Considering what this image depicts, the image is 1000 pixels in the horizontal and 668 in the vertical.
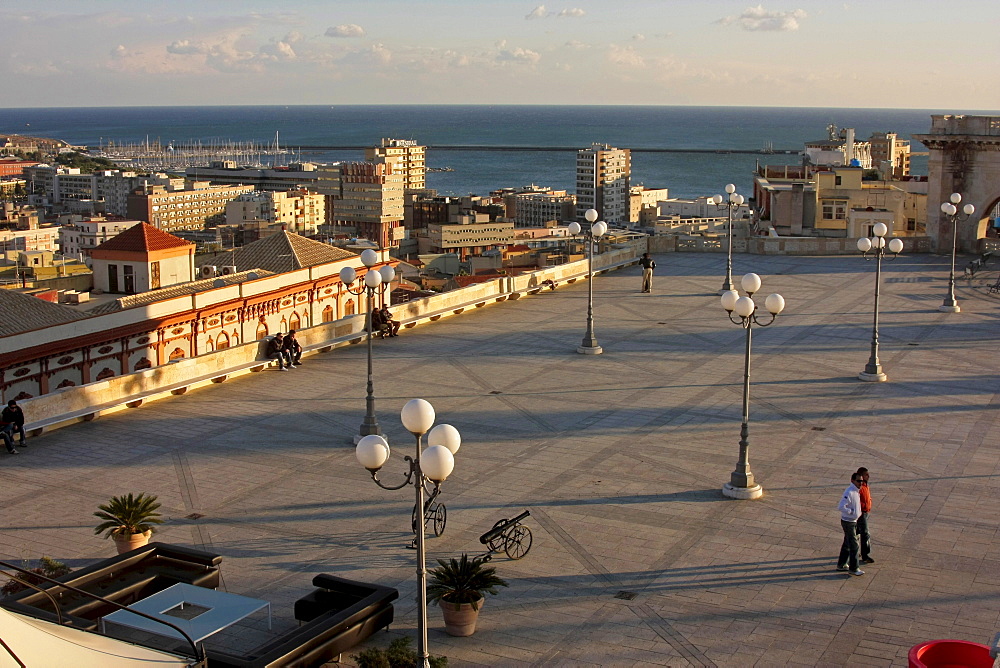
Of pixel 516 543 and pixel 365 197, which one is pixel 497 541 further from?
pixel 365 197

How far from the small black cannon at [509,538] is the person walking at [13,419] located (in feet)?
27.7

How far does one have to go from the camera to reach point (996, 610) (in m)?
12.8

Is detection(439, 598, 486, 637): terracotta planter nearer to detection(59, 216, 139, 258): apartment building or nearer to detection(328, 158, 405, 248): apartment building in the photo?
detection(59, 216, 139, 258): apartment building

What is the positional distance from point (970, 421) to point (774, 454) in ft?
14.5

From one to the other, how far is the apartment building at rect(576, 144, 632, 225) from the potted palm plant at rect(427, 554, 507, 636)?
556 feet

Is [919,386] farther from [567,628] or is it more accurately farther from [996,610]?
[567,628]

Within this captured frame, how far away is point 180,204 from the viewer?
549 ft

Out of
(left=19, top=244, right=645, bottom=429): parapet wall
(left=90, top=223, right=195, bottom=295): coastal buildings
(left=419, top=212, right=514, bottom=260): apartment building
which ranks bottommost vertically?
(left=419, top=212, right=514, bottom=260): apartment building

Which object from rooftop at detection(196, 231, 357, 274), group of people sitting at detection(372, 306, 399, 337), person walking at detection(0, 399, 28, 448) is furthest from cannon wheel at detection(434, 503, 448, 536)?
rooftop at detection(196, 231, 357, 274)

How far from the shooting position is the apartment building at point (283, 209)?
506 feet

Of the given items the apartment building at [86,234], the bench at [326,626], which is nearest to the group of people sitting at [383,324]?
the bench at [326,626]

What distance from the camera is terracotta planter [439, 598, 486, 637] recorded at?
12.3 m

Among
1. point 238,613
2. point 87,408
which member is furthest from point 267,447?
point 238,613

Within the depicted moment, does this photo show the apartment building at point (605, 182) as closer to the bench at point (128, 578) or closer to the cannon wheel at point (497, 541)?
the cannon wheel at point (497, 541)
